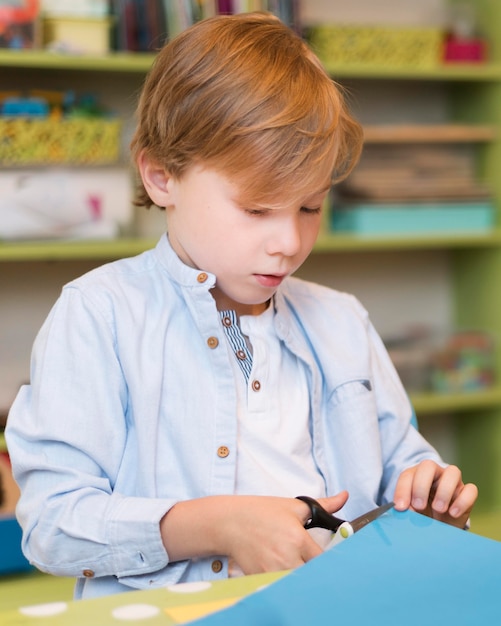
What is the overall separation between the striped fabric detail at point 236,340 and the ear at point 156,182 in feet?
0.46

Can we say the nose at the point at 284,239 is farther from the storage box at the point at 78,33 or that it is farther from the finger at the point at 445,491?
the storage box at the point at 78,33

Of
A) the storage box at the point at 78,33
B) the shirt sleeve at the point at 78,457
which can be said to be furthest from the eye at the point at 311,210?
the storage box at the point at 78,33

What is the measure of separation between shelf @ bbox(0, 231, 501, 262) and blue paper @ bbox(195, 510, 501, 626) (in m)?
1.56

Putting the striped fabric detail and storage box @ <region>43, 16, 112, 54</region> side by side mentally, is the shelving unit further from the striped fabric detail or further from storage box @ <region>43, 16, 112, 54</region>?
the striped fabric detail

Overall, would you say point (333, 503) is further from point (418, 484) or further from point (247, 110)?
point (247, 110)

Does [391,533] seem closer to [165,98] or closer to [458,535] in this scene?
[458,535]

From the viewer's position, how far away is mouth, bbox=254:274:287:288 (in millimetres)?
958

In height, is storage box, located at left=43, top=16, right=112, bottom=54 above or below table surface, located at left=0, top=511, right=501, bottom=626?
above

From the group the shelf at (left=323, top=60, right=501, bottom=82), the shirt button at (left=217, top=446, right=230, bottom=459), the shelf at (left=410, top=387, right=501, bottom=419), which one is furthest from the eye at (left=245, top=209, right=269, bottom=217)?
the shelf at (left=410, top=387, right=501, bottom=419)

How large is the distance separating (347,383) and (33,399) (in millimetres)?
356

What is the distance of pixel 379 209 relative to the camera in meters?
2.47

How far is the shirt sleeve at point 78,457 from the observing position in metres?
0.87

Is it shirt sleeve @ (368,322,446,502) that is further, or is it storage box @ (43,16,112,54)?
storage box @ (43,16,112,54)

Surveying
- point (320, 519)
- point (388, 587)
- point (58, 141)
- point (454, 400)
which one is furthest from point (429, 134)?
point (388, 587)
